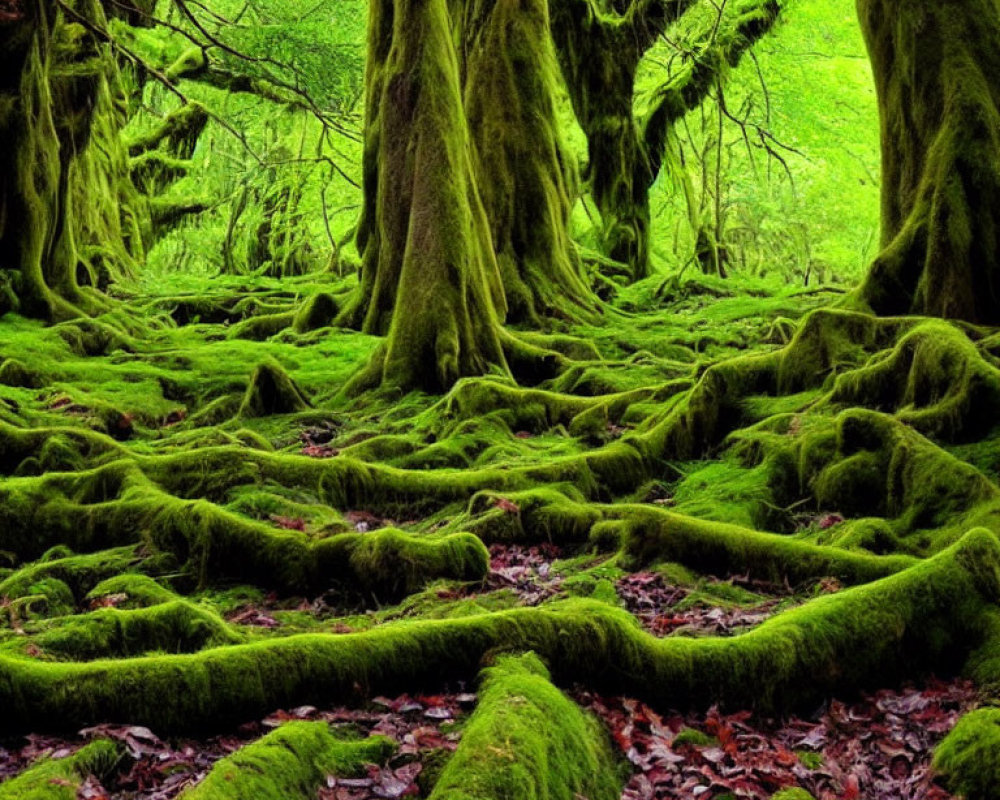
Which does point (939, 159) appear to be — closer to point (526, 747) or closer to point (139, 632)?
point (526, 747)

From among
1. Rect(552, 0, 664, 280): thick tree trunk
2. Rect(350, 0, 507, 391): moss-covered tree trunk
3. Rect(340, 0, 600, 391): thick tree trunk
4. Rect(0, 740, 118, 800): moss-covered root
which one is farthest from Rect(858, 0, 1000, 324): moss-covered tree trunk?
Rect(552, 0, 664, 280): thick tree trunk

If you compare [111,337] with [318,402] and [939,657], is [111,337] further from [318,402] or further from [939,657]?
[939,657]

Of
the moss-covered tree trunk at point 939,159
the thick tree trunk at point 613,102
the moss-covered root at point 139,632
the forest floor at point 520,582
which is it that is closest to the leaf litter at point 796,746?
the forest floor at point 520,582

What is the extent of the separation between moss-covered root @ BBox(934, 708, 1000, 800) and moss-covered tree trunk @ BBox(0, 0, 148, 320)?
1149cm

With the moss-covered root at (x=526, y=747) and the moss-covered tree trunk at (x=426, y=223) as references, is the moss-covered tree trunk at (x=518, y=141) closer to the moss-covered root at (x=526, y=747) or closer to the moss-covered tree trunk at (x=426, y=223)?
the moss-covered tree trunk at (x=426, y=223)

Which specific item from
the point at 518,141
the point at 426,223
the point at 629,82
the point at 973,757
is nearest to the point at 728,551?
the point at 973,757

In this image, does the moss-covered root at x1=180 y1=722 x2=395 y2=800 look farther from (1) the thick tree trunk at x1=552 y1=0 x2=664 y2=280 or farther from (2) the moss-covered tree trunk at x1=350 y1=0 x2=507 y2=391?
(1) the thick tree trunk at x1=552 y1=0 x2=664 y2=280

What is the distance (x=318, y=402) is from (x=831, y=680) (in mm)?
8023

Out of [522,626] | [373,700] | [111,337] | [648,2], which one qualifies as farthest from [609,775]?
[648,2]

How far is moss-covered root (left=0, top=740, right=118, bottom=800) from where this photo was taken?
3068 mm

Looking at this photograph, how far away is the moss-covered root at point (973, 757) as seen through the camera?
3564 millimetres

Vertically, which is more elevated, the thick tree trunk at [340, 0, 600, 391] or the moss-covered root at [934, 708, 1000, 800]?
the thick tree trunk at [340, 0, 600, 391]

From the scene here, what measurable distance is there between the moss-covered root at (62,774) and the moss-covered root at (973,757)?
10.6 feet

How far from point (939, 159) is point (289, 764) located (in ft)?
25.7
